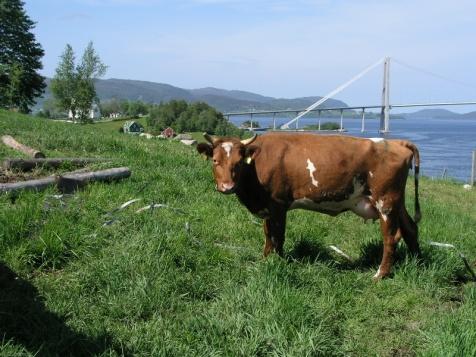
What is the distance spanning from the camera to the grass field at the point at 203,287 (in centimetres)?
387

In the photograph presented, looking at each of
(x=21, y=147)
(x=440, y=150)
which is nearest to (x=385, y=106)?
(x=440, y=150)

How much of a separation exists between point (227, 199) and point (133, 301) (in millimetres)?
3831

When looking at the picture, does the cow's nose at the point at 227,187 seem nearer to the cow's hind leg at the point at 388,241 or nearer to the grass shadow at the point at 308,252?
→ the grass shadow at the point at 308,252

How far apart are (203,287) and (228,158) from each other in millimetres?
1299

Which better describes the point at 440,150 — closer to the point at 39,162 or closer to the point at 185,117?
the point at 185,117

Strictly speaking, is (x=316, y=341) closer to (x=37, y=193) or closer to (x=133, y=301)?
(x=133, y=301)

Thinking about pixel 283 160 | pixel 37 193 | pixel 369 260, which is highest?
pixel 283 160

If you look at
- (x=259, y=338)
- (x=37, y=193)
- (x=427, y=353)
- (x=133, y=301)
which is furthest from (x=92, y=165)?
(x=427, y=353)

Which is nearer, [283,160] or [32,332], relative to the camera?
[32,332]

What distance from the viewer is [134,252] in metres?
5.05

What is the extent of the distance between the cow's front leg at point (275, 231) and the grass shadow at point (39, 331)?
91.3 inches

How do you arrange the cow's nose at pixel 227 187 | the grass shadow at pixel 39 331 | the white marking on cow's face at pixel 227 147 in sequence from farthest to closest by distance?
the white marking on cow's face at pixel 227 147, the cow's nose at pixel 227 187, the grass shadow at pixel 39 331

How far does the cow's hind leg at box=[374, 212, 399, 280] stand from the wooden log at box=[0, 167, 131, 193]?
3.93 m

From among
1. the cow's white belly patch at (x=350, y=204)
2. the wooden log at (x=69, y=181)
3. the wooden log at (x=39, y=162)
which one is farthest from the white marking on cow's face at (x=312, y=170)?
the wooden log at (x=39, y=162)
